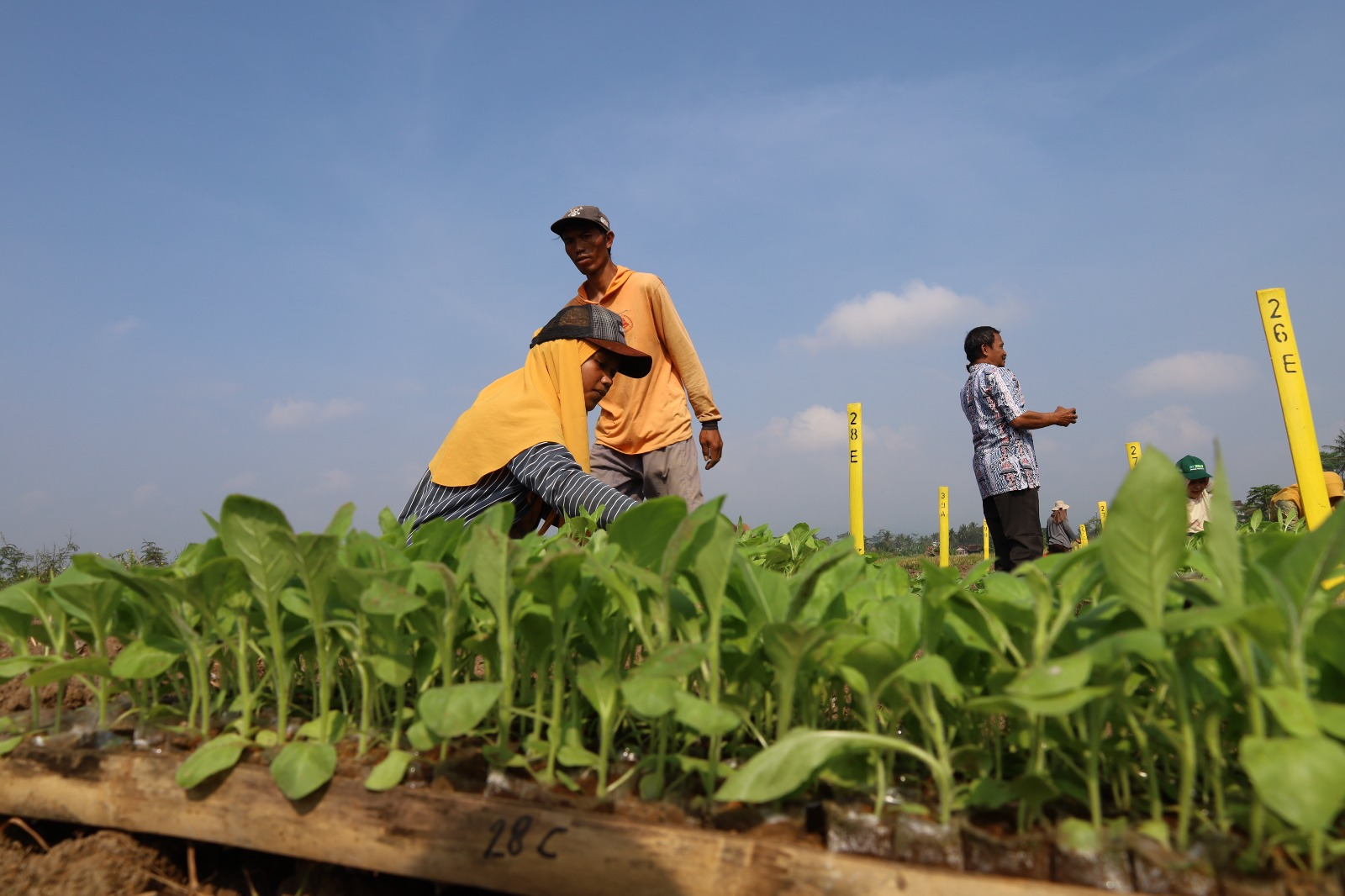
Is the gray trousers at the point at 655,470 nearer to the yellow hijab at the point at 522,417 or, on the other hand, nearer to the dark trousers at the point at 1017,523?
the yellow hijab at the point at 522,417

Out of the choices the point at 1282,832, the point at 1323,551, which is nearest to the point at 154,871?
the point at 1282,832

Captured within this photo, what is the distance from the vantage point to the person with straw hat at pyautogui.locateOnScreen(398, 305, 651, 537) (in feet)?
7.78

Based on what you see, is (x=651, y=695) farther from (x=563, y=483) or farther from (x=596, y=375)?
(x=596, y=375)

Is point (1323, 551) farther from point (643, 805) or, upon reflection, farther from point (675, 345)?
point (675, 345)

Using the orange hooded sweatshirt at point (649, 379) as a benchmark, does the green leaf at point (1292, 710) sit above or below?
below

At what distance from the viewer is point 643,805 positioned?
107 centimetres

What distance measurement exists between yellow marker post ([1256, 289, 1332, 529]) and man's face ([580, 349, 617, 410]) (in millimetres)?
3771

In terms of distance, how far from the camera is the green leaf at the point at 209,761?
3.93 feet

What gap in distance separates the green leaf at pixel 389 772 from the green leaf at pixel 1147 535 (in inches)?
37.1

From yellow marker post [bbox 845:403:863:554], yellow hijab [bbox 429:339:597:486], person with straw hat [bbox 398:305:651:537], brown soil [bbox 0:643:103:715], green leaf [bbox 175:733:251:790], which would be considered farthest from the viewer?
yellow marker post [bbox 845:403:863:554]

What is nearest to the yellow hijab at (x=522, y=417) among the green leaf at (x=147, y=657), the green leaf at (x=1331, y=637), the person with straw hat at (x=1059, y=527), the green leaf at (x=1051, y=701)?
the green leaf at (x=147, y=657)

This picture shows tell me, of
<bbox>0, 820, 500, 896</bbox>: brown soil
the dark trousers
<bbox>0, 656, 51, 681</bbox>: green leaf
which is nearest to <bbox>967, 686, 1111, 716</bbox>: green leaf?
<bbox>0, 820, 500, 896</bbox>: brown soil

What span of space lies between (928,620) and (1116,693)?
0.77 feet

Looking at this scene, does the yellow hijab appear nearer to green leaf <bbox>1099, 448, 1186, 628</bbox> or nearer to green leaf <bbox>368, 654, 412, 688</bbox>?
green leaf <bbox>368, 654, 412, 688</bbox>
